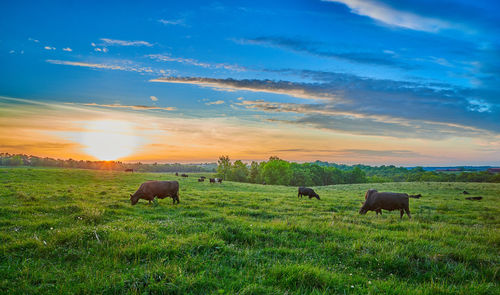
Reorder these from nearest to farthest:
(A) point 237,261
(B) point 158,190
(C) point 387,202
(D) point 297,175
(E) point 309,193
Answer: (A) point 237,261, (C) point 387,202, (B) point 158,190, (E) point 309,193, (D) point 297,175

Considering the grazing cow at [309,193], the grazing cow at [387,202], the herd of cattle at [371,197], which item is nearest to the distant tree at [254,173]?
the grazing cow at [309,193]

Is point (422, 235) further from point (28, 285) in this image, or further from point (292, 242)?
point (28, 285)

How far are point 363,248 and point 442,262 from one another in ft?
5.95

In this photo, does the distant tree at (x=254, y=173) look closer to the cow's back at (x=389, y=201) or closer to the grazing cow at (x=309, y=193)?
the grazing cow at (x=309, y=193)

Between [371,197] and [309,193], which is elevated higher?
[371,197]

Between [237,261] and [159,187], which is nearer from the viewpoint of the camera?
[237,261]

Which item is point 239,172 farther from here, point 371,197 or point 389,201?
point 389,201

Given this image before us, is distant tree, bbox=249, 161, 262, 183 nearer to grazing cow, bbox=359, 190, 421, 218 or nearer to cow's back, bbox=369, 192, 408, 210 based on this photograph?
grazing cow, bbox=359, 190, 421, 218

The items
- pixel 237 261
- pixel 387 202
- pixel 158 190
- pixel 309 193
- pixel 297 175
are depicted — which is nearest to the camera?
pixel 237 261

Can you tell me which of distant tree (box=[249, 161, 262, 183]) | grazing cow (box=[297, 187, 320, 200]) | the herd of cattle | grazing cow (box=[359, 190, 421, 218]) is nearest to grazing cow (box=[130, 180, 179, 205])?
the herd of cattle

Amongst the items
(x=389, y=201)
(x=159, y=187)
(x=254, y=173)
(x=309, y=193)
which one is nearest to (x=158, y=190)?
(x=159, y=187)

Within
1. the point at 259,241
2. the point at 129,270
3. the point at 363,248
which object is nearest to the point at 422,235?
the point at 363,248

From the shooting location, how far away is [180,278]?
15.0 ft

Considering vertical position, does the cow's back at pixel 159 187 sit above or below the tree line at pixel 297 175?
above
